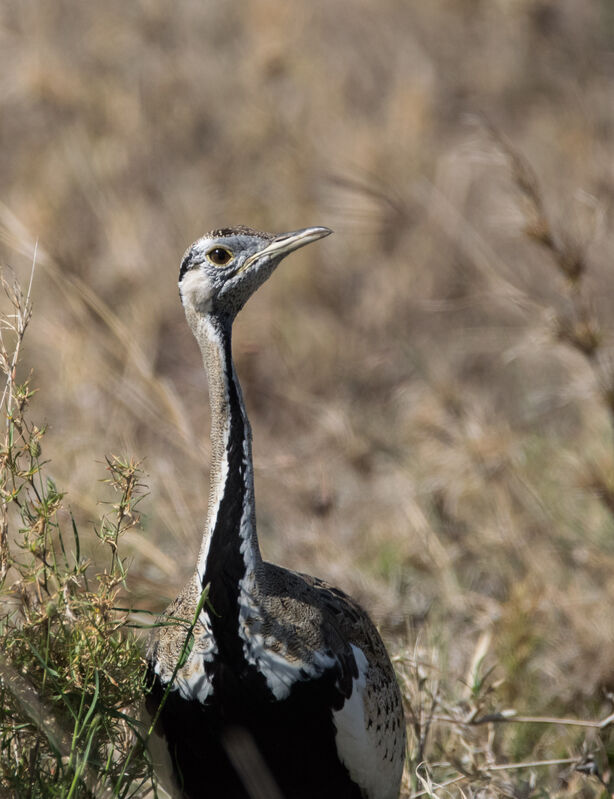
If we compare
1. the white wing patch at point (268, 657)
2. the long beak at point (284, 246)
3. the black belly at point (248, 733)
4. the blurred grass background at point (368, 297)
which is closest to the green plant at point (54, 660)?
the black belly at point (248, 733)

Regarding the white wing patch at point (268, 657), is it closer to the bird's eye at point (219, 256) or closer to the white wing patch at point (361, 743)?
the white wing patch at point (361, 743)

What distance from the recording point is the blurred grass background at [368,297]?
493cm

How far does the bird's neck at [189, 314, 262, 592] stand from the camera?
301cm

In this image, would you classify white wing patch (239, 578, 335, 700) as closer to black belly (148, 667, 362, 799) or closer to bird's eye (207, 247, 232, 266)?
black belly (148, 667, 362, 799)

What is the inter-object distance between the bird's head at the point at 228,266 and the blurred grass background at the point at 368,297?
50 cm

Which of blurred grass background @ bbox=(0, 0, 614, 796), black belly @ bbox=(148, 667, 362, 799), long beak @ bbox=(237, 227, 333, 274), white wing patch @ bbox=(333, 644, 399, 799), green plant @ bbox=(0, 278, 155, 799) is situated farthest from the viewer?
blurred grass background @ bbox=(0, 0, 614, 796)

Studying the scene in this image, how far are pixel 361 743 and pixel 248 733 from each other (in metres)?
0.35

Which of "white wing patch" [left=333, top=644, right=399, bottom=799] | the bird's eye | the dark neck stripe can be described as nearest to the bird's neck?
the dark neck stripe

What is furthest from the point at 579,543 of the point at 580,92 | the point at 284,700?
the point at 580,92

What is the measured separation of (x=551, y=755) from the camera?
174 inches

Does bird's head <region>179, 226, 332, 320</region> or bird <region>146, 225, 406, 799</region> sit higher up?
bird's head <region>179, 226, 332, 320</region>

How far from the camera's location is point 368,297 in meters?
8.66

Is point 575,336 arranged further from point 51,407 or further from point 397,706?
point 51,407

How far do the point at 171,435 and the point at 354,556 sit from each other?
1221mm
